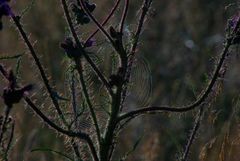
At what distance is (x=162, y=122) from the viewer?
509 centimetres


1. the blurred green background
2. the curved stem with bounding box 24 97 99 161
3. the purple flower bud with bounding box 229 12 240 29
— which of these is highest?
the blurred green background

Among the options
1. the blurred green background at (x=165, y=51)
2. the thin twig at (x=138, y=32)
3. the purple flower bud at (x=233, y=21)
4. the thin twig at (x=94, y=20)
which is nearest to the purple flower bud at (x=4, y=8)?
the thin twig at (x=94, y=20)

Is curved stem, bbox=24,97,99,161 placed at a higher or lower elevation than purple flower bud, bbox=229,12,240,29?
lower

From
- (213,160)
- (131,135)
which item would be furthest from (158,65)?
(213,160)

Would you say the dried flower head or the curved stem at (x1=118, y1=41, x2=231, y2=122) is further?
the curved stem at (x1=118, y1=41, x2=231, y2=122)

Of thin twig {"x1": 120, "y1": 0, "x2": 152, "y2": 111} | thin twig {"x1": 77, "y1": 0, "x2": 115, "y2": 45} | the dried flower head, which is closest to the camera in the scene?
the dried flower head

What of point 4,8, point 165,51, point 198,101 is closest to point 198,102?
point 198,101

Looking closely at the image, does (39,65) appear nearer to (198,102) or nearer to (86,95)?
(86,95)

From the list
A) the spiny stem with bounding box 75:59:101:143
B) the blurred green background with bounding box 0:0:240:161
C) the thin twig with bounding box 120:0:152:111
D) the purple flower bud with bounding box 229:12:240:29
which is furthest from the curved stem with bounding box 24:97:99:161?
the blurred green background with bounding box 0:0:240:161

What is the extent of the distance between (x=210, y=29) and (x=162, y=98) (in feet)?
3.74

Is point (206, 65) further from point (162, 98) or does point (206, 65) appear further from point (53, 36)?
point (53, 36)

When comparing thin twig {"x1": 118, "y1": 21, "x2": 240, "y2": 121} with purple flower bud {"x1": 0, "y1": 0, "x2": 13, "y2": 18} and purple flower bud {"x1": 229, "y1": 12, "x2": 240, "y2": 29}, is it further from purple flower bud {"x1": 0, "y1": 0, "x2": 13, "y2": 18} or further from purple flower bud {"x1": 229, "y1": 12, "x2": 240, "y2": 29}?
purple flower bud {"x1": 0, "y1": 0, "x2": 13, "y2": 18}

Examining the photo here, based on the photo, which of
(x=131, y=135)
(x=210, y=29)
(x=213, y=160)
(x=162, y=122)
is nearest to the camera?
(x=213, y=160)

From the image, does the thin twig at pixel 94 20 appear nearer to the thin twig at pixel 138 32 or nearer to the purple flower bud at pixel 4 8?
the thin twig at pixel 138 32
